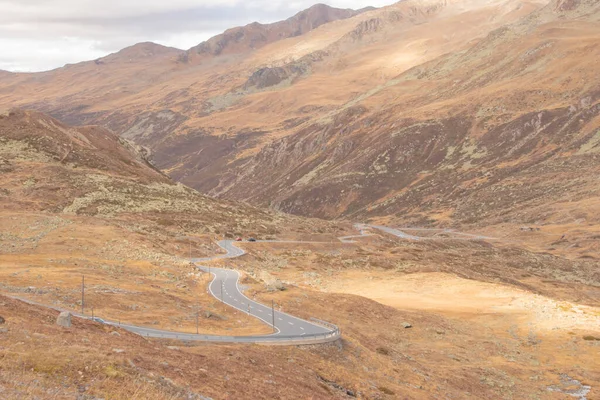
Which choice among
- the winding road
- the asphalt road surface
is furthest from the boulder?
the asphalt road surface

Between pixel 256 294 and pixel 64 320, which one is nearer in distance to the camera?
pixel 64 320

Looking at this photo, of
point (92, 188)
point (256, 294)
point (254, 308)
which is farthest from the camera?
point (92, 188)

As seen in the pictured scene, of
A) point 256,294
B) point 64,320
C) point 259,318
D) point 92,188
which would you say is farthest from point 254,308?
point 92,188

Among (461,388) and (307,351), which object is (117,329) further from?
(461,388)

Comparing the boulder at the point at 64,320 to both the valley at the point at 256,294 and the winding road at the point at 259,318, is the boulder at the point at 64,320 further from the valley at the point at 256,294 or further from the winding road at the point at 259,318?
the winding road at the point at 259,318

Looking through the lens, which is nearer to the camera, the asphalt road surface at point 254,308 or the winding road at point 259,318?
the winding road at point 259,318

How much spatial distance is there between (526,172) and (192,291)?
153 meters

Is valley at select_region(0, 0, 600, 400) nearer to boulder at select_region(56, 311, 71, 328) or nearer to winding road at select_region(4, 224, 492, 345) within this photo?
winding road at select_region(4, 224, 492, 345)

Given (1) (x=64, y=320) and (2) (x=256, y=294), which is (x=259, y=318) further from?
(1) (x=64, y=320)

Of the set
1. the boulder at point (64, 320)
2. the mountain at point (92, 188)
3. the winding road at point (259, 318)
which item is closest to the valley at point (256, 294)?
the winding road at point (259, 318)

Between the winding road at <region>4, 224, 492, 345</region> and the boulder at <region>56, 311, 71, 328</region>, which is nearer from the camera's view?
the boulder at <region>56, 311, 71, 328</region>

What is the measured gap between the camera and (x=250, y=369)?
2922 cm

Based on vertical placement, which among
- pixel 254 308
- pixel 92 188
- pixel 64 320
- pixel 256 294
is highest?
pixel 64 320

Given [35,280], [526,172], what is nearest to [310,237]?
[35,280]
